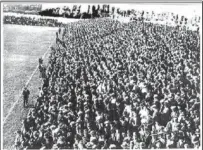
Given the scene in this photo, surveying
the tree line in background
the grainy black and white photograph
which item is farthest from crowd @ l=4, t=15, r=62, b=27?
the tree line in background

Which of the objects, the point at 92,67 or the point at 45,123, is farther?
the point at 92,67

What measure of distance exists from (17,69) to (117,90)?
167cm

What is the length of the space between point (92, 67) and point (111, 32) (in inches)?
32.1

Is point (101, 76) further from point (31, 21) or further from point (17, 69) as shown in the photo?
point (31, 21)

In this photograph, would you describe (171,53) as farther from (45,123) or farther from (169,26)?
(45,123)

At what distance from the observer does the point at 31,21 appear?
638 cm

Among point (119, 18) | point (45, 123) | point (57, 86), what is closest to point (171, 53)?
point (119, 18)

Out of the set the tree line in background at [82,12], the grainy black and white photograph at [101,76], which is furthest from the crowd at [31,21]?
the tree line in background at [82,12]

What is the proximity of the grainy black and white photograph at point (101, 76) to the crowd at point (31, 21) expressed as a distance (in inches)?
0.6

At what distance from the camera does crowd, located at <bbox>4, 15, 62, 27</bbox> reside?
5.97 m

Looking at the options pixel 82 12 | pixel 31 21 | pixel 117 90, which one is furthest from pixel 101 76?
pixel 31 21

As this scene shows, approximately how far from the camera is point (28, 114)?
19.1 ft

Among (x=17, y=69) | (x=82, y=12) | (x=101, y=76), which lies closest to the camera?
(x=17, y=69)

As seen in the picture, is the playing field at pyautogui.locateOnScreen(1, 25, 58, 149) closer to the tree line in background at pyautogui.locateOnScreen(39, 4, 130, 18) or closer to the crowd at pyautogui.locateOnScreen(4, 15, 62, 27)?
the crowd at pyautogui.locateOnScreen(4, 15, 62, 27)
